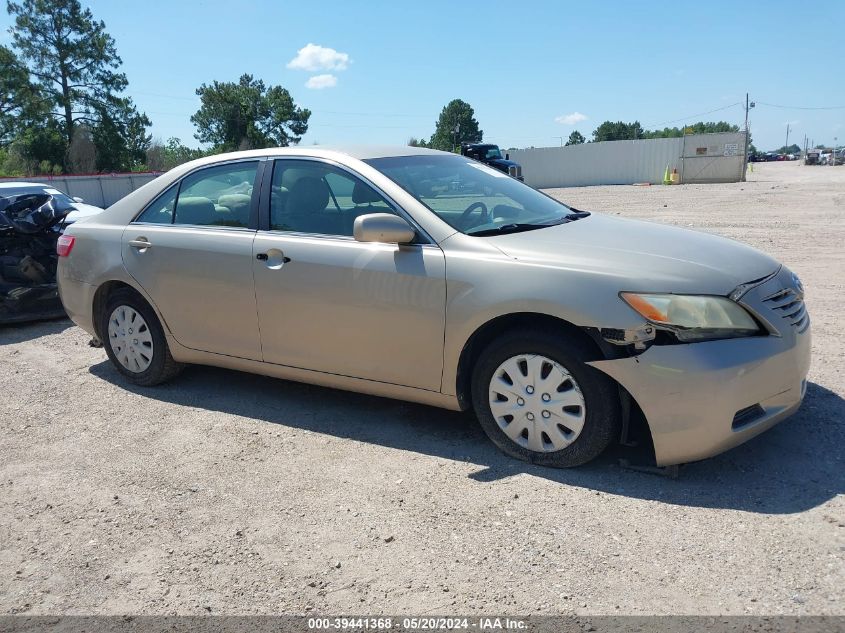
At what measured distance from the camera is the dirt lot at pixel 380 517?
A: 8.87ft

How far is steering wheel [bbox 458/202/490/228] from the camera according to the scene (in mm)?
3972

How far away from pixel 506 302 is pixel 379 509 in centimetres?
119

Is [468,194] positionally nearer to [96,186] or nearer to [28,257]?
[28,257]

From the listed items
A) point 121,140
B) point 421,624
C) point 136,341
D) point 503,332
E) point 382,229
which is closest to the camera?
point 421,624

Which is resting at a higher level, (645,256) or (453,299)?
(645,256)

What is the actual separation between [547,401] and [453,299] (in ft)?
2.36

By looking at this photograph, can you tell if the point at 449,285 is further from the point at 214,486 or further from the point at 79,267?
the point at 79,267

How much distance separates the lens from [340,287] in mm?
4043

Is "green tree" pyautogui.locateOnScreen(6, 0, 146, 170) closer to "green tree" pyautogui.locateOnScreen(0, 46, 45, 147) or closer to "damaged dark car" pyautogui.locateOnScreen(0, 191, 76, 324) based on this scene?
"green tree" pyautogui.locateOnScreen(0, 46, 45, 147)

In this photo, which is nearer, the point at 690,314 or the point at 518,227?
the point at 690,314

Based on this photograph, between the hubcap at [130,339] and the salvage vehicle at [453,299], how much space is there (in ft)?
0.04

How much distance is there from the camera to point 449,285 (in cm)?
369

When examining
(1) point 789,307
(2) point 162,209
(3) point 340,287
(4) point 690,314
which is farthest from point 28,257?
(1) point 789,307

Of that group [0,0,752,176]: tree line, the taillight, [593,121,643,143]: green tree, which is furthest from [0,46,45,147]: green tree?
[593,121,643,143]: green tree
